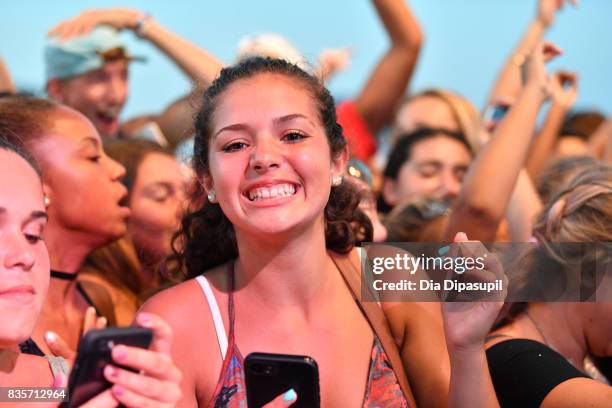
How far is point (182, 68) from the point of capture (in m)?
3.64

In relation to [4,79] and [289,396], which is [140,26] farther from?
[289,396]

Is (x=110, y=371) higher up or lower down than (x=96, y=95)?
lower down

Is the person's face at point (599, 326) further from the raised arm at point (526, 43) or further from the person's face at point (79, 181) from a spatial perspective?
the raised arm at point (526, 43)

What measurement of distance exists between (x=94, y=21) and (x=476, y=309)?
232cm

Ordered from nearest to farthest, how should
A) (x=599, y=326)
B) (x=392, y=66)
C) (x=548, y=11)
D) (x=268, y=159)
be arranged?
(x=268, y=159) → (x=599, y=326) → (x=392, y=66) → (x=548, y=11)

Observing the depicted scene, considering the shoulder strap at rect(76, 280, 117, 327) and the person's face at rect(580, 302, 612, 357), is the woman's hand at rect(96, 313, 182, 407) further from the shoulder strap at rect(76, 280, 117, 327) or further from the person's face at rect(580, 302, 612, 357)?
the shoulder strap at rect(76, 280, 117, 327)

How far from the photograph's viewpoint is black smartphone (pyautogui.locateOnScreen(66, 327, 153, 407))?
1262 mm

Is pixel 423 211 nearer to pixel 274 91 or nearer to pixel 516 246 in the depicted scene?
pixel 516 246

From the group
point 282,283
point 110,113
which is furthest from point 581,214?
point 110,113

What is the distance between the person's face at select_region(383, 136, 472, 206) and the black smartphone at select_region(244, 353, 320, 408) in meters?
2.26

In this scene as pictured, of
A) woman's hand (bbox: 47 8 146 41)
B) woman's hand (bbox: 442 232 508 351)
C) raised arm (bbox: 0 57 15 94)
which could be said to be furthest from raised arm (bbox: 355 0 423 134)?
woman's hand (bbox: 442 232 508 351)

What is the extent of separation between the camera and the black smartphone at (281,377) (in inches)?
62.4

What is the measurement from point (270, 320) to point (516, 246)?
652 millimetres

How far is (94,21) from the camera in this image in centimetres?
358
